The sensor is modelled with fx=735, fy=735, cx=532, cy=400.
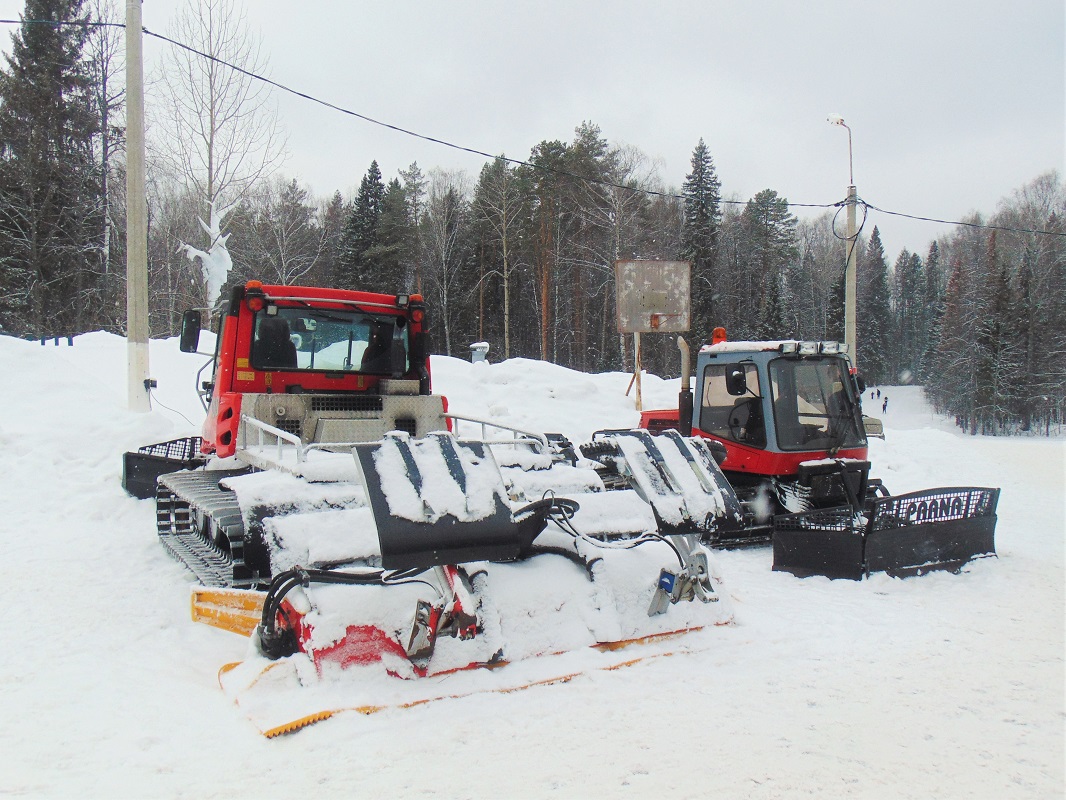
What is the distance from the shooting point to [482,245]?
1580 inches

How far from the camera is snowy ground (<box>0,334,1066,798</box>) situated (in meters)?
2.65

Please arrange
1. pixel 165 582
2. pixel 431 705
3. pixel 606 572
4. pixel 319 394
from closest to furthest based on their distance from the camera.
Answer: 1. pixel 431 705
2. pixel 606 572
3. pixel 165 582
4. pixel 319 394

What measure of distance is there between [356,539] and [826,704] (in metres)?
2.31

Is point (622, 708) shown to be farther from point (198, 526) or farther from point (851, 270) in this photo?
point (851, 270)

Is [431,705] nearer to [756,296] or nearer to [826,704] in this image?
[826,704]

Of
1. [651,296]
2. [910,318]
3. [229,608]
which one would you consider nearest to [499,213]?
[651,296]

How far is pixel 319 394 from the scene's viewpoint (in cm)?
604

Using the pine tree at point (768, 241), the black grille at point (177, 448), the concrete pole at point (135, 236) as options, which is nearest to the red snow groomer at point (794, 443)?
the black grille at point (177, 448)

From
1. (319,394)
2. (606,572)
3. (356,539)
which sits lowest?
(606,572)

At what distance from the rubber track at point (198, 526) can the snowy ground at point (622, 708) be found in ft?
0.80

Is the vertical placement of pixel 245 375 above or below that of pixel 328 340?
below

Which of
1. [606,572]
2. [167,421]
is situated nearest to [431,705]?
[606,572]

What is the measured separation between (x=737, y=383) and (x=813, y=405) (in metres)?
0.87

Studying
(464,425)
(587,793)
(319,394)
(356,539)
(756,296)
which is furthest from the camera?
(756,296)
